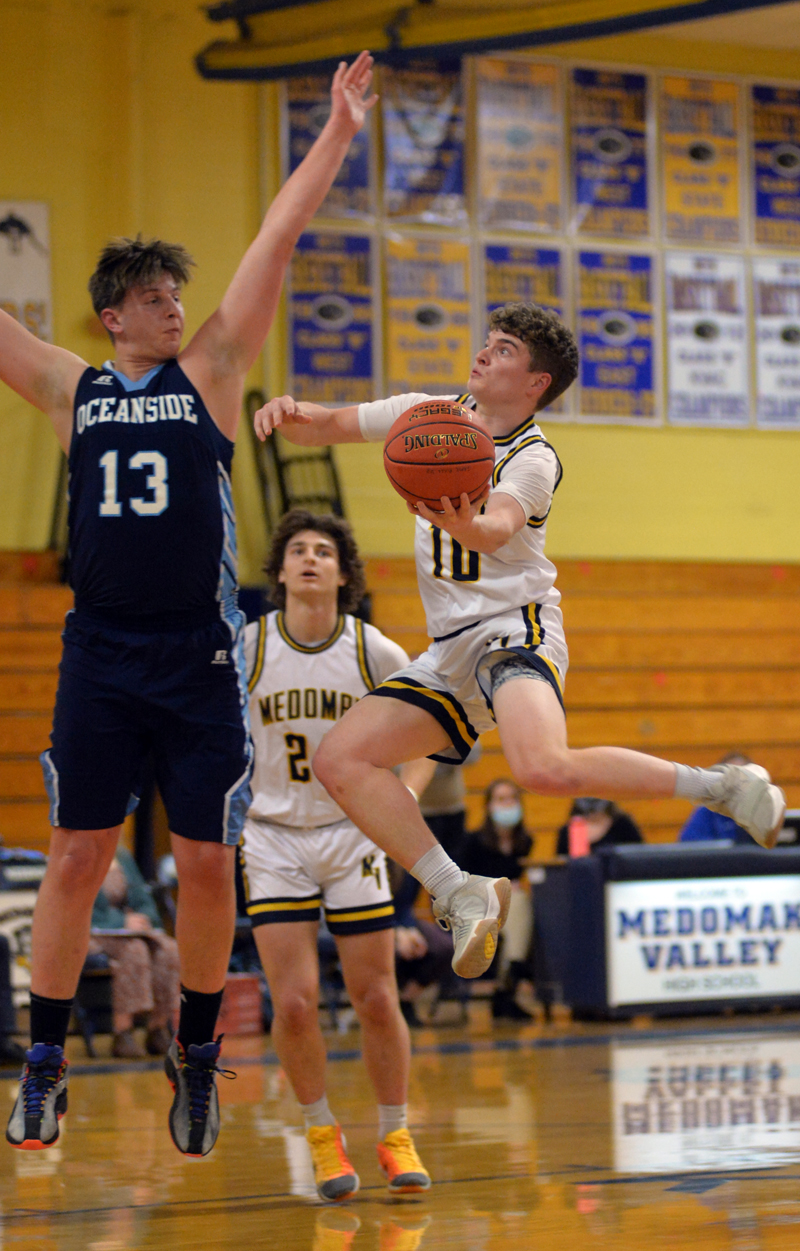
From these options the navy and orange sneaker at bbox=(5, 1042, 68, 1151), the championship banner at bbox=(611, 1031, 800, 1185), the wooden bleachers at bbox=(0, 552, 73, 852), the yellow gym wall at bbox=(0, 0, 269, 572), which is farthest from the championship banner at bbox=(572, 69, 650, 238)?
the navy and orange sneaker at bbox=(5, 1042, 68, 1151)

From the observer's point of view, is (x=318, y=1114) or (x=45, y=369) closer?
(x=45, y=369)

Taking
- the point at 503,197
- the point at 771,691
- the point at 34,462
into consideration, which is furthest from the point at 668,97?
the point at 34,462

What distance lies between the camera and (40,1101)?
4.08m

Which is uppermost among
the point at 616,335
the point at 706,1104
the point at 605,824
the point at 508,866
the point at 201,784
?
the point at 616,335

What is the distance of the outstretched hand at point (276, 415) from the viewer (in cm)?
423

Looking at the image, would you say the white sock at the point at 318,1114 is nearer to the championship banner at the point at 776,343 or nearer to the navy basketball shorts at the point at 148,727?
the navy basketball shorts at the point at 148,727

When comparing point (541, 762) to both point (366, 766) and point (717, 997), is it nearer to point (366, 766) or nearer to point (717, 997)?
point (366, 766)

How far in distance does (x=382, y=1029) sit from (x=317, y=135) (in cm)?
1040

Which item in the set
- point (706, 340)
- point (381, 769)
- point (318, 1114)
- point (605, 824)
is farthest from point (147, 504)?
point (706, 340)

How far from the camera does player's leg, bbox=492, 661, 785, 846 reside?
13.5 feet

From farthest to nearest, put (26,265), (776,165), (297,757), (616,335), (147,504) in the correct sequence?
(776,165), (616,335), (26,265), (297,757), (147,504)

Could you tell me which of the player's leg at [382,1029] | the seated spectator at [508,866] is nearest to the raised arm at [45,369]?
the player's leg at [382,1029]

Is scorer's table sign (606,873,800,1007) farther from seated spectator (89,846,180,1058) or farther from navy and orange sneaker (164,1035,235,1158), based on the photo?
navy and orange sneaker (164,1035,235,1158)

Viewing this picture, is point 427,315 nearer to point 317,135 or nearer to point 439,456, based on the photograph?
point 317,135
